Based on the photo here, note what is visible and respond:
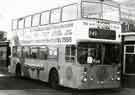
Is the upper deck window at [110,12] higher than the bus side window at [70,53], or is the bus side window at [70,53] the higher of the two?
the upper deck window at [110,12]

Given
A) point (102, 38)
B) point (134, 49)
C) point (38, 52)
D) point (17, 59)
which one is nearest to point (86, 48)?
point (102, 38)

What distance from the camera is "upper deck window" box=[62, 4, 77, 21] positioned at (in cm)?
1528

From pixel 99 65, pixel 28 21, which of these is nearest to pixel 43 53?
pixel 28 21

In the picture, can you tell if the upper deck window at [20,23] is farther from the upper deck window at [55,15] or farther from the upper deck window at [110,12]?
the upper deck window at [110,12]

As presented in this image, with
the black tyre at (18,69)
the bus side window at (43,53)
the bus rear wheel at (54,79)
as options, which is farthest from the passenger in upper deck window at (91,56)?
the black tyre at (18,69)

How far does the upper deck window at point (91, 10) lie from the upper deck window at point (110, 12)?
1.04ft

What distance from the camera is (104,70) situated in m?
15.1

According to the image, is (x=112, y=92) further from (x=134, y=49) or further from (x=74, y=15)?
(x=134, y=49)

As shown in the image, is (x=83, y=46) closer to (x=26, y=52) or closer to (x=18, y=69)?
(x=26, y=52)

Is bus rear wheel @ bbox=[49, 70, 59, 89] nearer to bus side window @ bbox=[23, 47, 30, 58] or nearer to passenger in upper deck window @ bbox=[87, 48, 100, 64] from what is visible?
passenger in upper deck window @ bbox=[87, 48, 100, 64]

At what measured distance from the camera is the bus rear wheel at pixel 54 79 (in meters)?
16.7

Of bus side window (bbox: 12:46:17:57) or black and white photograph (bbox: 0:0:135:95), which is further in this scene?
bus side window (bbox: 12:46:17:57)

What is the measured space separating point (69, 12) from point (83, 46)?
2018mm

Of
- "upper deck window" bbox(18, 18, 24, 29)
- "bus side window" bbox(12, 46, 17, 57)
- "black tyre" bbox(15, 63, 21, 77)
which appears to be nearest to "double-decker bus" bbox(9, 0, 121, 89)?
"upper deck window" bbox(18, 18, 24, 29)
